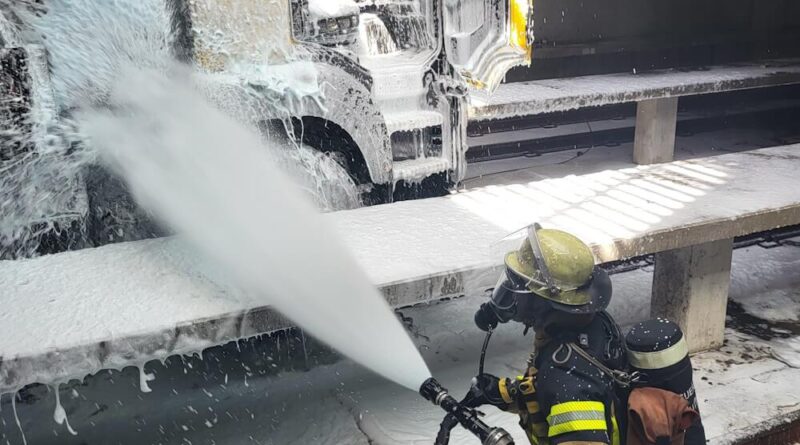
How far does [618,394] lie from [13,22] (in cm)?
318

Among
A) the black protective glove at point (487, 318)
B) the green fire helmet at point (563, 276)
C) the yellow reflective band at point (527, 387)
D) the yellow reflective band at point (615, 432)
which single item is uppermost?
the green fire helmet at point (563, 276)

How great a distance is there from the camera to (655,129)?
7699 millimetres

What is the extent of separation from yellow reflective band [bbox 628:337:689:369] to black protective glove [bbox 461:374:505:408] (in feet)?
1.54

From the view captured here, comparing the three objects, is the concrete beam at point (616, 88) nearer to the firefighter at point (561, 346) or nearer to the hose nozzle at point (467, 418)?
the firefighter at point (561, 346)

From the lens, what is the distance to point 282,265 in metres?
3.03

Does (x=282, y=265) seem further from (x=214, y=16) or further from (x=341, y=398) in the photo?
(x=214, y=16)

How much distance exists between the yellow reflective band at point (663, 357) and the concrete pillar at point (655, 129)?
5981 mm

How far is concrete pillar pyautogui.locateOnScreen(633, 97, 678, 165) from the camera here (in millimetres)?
7641

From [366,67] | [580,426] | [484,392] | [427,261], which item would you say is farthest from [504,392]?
[366,67]

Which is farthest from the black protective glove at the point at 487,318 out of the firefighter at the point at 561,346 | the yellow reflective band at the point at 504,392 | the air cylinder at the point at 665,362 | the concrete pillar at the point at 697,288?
the concrete pillar at the point at 697,288

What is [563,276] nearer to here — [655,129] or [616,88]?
[616,88]

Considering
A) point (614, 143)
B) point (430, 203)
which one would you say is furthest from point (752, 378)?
point (614, 143)

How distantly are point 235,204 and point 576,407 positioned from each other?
2.06 meters

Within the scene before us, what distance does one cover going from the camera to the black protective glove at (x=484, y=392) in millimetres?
2240
